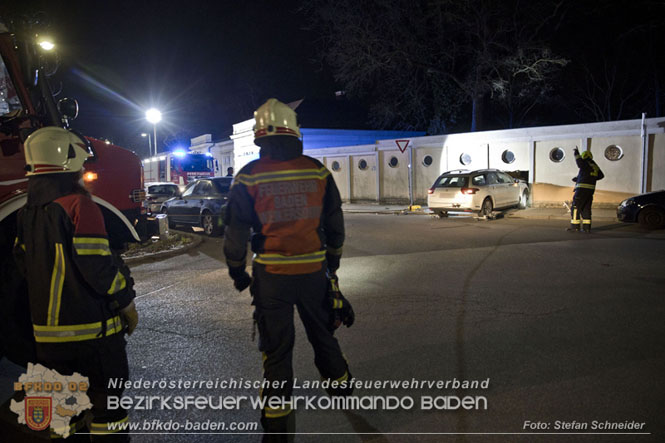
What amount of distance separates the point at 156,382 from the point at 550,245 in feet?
29.1

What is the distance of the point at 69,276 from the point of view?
8.80 ft

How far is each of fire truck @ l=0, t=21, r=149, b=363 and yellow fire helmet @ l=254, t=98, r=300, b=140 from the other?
1358 mm

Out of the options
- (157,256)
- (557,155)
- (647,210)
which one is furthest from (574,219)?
(157,256)

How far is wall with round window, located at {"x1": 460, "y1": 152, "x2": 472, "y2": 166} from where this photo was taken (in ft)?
68.5

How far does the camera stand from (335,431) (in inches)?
133

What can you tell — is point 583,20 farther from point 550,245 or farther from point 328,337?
point 328,337

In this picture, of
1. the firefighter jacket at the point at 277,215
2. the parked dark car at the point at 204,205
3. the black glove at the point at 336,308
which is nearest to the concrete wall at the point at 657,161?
the parked dark car at the point at 204,205

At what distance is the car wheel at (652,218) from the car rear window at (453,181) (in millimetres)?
4890

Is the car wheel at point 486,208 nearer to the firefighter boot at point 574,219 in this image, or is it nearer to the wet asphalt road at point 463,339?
the firefighter boot at point 574,219

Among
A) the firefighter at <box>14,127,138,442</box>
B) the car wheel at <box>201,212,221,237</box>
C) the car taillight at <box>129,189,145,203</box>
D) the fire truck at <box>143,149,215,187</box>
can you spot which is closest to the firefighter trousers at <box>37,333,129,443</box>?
the firefighter at <box>14,127,138,442</box>

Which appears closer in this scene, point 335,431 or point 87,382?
point 87,382

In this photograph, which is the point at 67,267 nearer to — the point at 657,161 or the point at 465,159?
the point at 657,161

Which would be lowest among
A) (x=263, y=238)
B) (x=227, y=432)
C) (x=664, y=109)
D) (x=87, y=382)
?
(x=227, y=432)

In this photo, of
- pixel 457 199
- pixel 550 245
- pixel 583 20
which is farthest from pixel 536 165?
pixel 583 20
